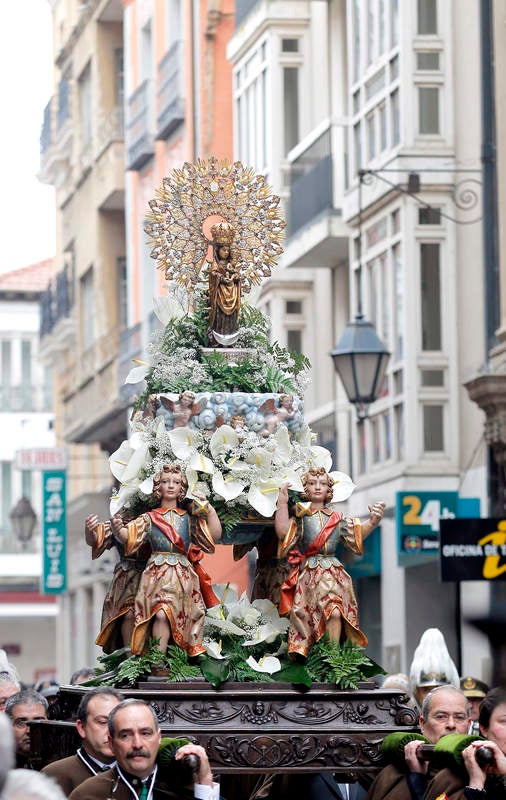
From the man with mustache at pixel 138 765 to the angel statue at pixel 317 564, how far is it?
3.76 feet

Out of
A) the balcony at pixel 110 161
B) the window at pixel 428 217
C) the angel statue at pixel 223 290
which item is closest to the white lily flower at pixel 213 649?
the angel statue at pixel 223 290

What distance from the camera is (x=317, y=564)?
9.54m

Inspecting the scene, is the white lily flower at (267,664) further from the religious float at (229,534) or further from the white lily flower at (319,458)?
the white lily flower at (319,458)

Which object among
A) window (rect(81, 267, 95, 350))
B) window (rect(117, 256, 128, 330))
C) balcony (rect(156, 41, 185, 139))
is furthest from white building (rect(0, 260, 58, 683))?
balcony (rect(156, 41, 185, 139))

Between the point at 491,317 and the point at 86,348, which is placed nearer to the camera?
the point at 491,317

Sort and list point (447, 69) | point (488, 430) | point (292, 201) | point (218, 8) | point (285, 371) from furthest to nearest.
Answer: point (218, 8)
point (292, 201)
point (447, 69)
point (488, 430)
point (285, 371)

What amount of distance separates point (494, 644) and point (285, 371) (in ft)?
6.87

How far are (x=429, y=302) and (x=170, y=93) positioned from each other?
12648mm

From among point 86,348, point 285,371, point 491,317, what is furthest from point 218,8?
point 285,371

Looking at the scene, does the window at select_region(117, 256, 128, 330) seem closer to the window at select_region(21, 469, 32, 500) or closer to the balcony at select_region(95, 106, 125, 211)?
the balcony at select_region(95, 106, 125, 211)

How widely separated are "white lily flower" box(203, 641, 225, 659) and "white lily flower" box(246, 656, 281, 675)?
0.42 ft

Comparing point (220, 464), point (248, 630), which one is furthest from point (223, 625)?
point (220, 464)

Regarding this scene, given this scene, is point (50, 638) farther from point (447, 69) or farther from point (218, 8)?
point (447, 69)

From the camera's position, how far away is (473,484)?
2339cm
